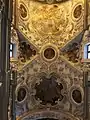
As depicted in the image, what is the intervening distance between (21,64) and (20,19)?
3.85 metres

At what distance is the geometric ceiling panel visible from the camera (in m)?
24.6

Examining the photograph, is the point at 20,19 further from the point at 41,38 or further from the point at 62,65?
the point at 62,65

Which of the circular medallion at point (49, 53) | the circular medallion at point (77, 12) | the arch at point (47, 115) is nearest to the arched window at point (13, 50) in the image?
the circular medallion at point (49, 53)

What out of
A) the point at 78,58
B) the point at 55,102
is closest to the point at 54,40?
the point at 78,58

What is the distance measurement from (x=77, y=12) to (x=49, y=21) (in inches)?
105

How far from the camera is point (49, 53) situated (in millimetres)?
25203

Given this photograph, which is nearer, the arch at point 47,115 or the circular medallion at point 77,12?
the arch at point 47,115

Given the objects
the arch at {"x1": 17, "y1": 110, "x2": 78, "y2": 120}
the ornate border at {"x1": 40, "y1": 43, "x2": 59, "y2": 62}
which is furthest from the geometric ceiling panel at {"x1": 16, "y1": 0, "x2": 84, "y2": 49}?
the arch at {"x1": 17, "y1": 110, "x2": 78, "y2": 120}

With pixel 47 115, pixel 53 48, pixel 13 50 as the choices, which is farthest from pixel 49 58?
pixel 47 115

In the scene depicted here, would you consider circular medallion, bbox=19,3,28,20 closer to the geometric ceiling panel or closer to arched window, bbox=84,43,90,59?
the geometric ceiling panel

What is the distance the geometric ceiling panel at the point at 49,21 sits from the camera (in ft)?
80.8

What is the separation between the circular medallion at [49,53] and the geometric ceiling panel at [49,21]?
0.38m

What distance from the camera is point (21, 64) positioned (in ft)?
80.6

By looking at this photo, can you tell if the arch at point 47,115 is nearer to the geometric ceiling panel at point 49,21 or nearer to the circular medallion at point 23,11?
the geometric ceiling panel at point 49,21
